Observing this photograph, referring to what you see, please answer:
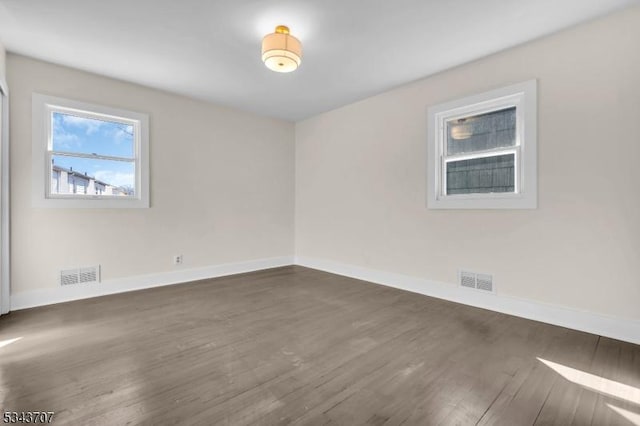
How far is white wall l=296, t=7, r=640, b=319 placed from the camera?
2.45 m

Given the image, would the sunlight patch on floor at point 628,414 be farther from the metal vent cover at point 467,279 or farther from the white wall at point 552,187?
the metal vent cover at point 467,279

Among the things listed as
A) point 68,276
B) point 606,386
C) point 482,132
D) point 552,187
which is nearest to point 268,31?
point 482,132

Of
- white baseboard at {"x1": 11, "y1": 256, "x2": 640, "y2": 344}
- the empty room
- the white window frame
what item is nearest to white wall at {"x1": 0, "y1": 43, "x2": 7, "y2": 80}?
the empty room

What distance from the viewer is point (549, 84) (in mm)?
2812

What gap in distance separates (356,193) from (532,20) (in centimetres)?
282

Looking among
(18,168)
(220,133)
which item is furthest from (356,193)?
(18,168)

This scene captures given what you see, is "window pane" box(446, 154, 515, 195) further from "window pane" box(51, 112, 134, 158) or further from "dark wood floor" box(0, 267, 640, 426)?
"window pane" box(51, 112, 134, 158)

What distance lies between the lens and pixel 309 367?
1997 millimetres

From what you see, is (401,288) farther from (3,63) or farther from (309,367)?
(3,63)

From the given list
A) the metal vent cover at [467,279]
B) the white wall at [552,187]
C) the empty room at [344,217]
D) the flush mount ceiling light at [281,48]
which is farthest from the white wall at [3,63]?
the metal vent cover at [467,279]

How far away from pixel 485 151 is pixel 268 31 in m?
2.60

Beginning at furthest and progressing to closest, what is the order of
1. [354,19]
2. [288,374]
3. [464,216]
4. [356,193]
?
[356,193], [464,216], [354,19], [288,374]

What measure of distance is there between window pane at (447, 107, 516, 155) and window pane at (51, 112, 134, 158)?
4236mm

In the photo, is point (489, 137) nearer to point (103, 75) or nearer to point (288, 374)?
point (288, 374)
